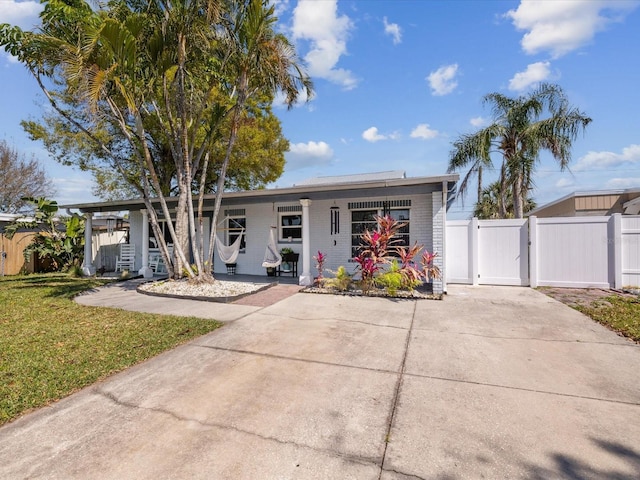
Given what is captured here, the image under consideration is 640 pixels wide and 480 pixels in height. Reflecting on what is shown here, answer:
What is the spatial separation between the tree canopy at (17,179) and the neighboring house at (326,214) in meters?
13.9

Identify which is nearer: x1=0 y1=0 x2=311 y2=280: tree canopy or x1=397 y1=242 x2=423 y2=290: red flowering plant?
x1=0 y1=0 x2=311 y2=280: tree canopy

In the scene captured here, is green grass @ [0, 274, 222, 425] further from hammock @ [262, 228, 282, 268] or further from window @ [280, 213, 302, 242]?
window @ [280, 213, 302, 242]

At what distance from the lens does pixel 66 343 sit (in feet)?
13.8

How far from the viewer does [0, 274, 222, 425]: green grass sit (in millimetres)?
2982

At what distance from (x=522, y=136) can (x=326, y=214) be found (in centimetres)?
731

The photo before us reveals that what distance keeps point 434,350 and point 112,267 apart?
1454 centimetres

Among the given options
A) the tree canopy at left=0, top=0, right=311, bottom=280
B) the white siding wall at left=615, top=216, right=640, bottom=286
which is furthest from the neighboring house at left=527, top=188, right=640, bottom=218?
the tree canopy at left=0, top=0, right=311, bottom=280

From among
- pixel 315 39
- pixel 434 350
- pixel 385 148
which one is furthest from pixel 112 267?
pixel 434 350

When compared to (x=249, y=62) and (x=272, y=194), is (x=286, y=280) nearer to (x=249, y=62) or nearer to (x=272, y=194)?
(x=272, y=194)

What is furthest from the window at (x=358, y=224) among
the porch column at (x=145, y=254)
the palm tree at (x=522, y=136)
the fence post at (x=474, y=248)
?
the porch column at (x=145, y=254)

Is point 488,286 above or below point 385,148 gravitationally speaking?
below

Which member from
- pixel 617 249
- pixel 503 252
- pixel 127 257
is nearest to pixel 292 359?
pixel 503 252

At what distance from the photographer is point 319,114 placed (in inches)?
464

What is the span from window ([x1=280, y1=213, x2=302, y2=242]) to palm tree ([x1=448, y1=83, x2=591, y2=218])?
20.7 feet
